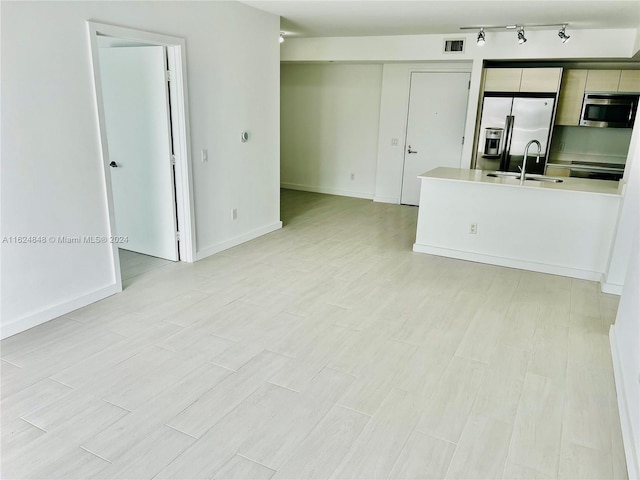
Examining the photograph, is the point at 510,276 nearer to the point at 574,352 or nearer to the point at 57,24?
the point at 574,352

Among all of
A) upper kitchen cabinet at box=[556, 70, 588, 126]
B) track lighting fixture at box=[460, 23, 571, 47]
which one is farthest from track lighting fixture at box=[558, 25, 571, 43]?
upper kitchen cabinet at box=[556, 70, 588, 126]

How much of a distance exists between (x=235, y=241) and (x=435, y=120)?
12.3 ft

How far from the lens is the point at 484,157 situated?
630 cm

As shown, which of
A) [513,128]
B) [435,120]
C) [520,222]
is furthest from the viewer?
[435,120]

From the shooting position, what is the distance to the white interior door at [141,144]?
13.7 ft

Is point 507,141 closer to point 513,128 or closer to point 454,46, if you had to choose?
point 513,128

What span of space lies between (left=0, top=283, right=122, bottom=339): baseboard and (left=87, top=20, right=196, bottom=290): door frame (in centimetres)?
15

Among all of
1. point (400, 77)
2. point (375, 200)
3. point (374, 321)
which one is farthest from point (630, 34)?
point (374, 321)

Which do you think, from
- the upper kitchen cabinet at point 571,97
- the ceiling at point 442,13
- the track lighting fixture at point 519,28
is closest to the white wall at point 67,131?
the ceiling at point 442,13

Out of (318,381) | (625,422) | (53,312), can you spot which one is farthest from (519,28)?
(53,312)

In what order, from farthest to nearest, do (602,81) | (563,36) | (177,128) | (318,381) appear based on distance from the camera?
(602,81), (563,36), (177,128), (318,381)

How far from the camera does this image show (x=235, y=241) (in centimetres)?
513

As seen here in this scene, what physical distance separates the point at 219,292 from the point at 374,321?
4.40 feet

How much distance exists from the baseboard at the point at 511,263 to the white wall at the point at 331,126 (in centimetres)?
301
